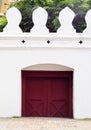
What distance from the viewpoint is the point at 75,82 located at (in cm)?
1708

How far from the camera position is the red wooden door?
688 inches

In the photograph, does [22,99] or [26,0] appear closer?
[22,99]

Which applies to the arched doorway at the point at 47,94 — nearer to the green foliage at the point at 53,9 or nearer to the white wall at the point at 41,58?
the white wall at the point at 41,58

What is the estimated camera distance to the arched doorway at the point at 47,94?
1744cm

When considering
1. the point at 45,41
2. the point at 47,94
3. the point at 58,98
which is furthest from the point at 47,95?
the point at 45,41

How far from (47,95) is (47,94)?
0.10 ft

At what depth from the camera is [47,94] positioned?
17516mm

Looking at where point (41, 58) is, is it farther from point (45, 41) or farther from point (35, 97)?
point (35, 97)
